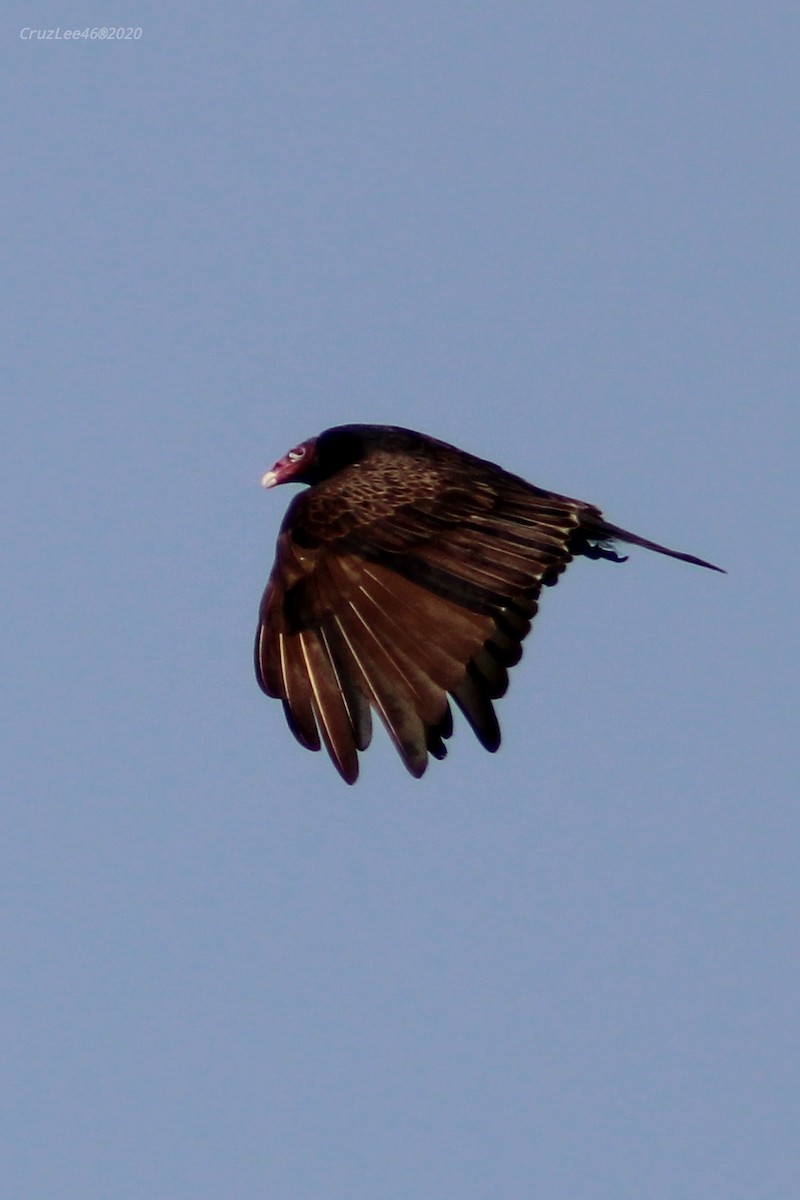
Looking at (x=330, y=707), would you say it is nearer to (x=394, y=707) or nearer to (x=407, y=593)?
(x=394, y=707)

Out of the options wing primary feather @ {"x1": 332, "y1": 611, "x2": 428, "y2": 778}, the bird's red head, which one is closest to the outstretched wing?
wing primary feather @ {"x1": 332, "y1": 611, "x2": 428, "y2": 778}

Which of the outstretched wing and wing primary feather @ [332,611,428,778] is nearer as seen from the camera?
wing primary feather @ [332,611,428,778]

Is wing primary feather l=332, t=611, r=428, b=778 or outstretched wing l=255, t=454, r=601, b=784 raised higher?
outstretched wing l=255, t=454, r=601, b=784

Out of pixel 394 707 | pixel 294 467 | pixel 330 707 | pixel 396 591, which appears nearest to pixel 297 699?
pixel 330 707

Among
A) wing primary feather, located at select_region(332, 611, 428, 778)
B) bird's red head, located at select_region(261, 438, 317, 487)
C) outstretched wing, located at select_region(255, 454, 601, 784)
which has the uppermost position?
bird's red head, located at select_region(261, 438, 317, 487)

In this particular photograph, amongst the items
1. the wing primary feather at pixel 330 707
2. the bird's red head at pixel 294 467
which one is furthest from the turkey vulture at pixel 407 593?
the bird's red head at pixel 294 467

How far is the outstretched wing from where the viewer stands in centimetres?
948

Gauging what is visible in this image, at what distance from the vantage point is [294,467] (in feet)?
41.3

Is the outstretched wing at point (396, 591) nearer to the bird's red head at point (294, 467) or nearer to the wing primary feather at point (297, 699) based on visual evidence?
the wing primary feather at point (297, 699)

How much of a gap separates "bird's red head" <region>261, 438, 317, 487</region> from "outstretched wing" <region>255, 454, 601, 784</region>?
1.49 m

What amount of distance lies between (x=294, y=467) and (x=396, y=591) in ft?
9.68

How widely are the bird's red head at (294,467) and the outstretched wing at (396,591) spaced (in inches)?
58.7

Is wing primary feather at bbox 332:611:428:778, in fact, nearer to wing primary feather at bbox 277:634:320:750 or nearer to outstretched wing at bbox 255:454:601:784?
outstretched wing at bbox 255:454:601:784

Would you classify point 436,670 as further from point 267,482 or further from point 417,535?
point 267,482
